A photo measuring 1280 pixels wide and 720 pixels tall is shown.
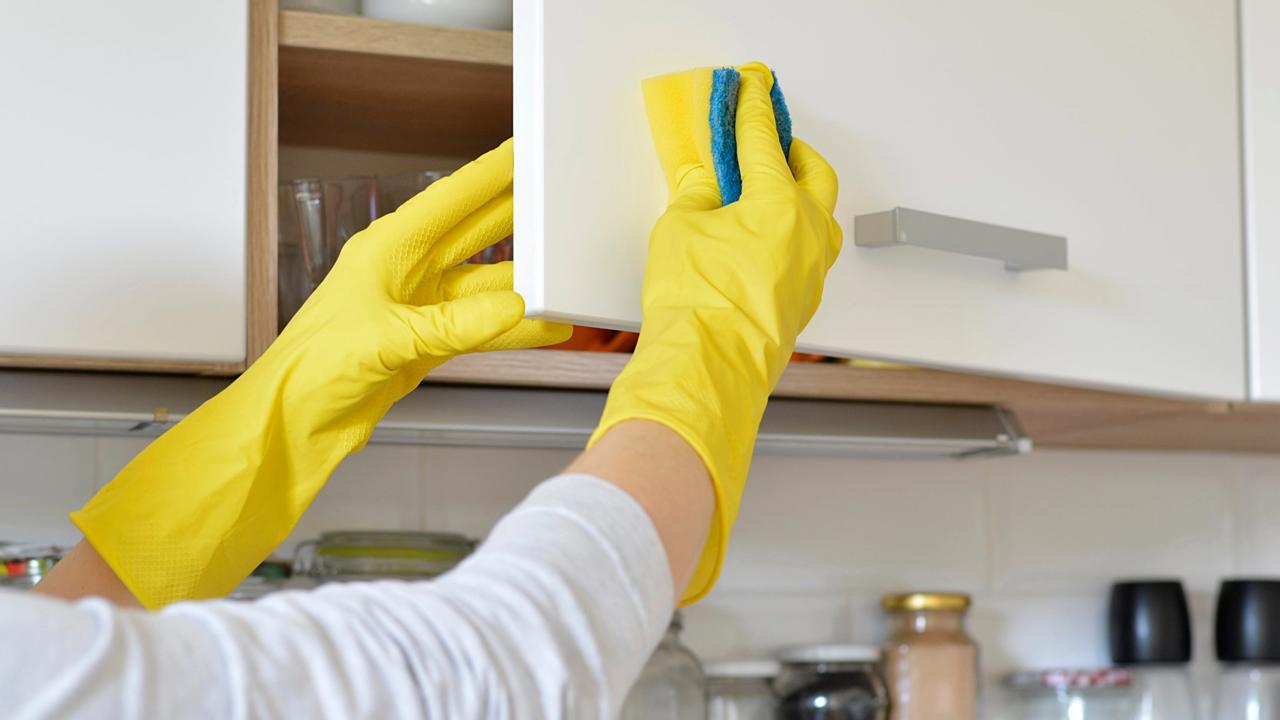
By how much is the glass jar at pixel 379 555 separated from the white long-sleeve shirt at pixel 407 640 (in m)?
0.61

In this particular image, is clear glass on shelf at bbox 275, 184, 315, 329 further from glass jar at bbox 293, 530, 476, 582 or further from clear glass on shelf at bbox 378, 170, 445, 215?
glass jar at bbox 293, 530, 476, 582

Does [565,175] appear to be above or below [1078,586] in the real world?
above

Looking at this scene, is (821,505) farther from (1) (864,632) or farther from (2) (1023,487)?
(2) (1023,487)

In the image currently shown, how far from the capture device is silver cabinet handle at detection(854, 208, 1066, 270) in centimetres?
73

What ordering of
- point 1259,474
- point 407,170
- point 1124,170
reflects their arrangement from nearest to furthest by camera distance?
point 1124,170 → point 407,170 → point 1259,474

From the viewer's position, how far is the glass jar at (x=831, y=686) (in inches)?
47.9

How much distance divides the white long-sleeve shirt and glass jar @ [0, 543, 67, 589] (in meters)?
0.61

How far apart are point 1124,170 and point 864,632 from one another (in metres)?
0.58

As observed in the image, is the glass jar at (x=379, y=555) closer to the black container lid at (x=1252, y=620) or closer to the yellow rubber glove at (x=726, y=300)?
the yellow rubber glove at (x=726, y=300)

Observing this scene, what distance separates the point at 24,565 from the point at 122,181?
12.7 inches

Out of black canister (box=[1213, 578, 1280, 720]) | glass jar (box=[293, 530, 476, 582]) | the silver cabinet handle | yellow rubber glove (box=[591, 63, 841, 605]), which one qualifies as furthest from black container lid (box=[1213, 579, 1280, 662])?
yellow rubber glove (box=[591, 63, 841, 605])

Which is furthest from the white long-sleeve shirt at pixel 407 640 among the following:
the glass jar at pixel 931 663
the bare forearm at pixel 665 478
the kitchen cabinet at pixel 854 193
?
the glass jar at pixel 931 663

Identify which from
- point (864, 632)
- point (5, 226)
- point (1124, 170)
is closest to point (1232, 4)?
point (1124, 170)

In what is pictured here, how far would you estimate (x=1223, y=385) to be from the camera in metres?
1.00
